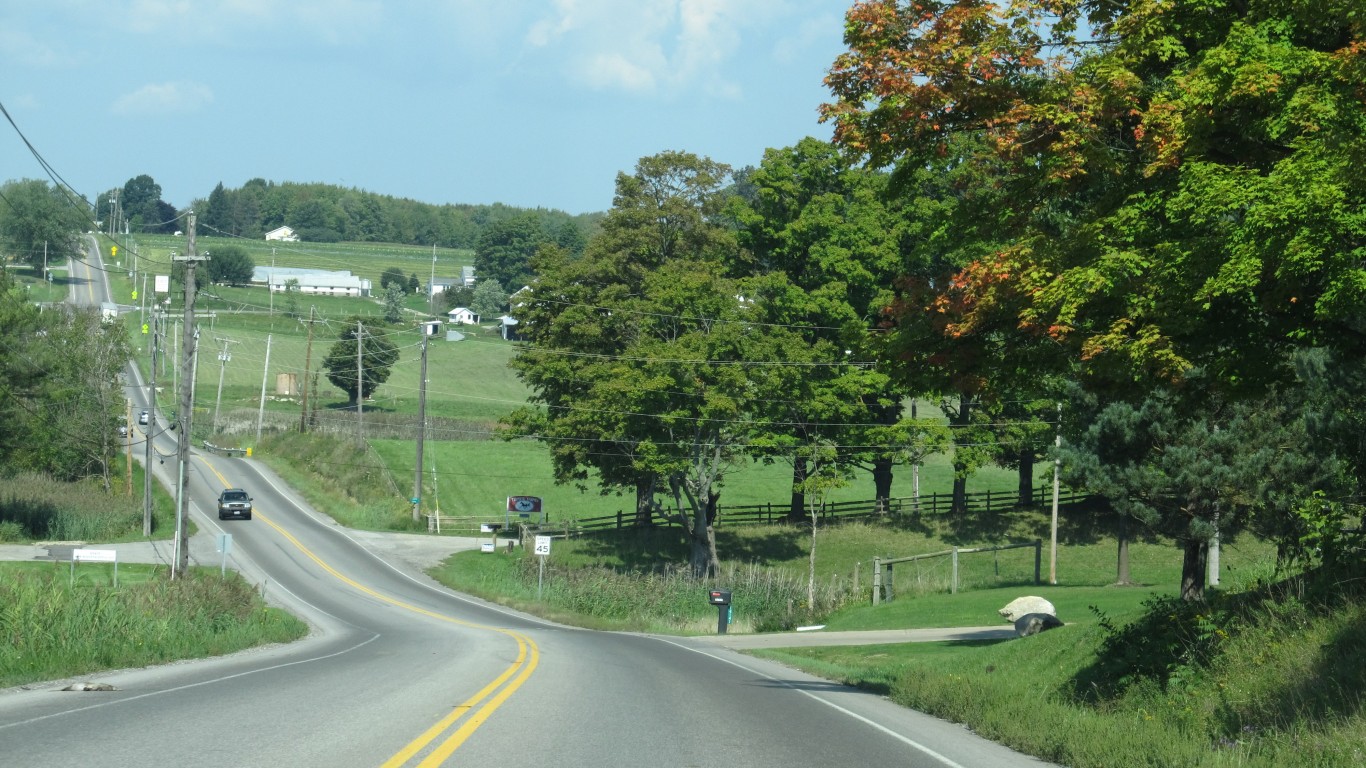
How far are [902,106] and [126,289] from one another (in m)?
159

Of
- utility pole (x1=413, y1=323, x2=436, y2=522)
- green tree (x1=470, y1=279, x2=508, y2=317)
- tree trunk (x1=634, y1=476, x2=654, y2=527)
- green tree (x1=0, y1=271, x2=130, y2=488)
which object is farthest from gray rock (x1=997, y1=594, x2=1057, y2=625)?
green tree (x1=470, y1=279, x2=508, y2=317)

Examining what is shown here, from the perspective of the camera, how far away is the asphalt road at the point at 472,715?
951 centimetres

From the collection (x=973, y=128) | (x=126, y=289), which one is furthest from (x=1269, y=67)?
(x=126, y=289)

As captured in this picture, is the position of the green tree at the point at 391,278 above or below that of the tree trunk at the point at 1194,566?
above

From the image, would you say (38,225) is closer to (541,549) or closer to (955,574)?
(541,549)

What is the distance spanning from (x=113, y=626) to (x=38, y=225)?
155690 mm

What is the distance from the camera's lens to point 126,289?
507ft

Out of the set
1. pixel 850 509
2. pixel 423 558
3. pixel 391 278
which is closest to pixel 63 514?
pixel 423 558

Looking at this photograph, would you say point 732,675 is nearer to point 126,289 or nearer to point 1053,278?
point 1053,278

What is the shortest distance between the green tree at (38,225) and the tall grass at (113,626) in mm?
142282

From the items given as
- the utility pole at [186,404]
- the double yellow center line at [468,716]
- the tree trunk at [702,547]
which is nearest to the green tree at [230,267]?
the tree trunk at [702,547]

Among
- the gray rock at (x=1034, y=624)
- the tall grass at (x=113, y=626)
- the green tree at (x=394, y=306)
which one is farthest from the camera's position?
the green tree at (x=394, y=306)

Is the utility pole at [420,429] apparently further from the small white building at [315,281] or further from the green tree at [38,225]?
the small white building at [315,281]

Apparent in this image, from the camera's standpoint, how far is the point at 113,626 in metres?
20.4
